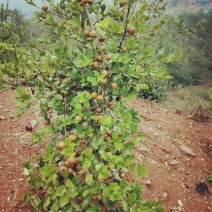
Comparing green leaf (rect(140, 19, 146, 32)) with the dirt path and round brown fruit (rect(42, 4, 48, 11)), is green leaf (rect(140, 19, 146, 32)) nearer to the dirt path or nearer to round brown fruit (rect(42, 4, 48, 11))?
round brown fruit (rect(42, 4, 48, 11))

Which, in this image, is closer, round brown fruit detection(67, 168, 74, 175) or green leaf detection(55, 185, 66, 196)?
green leaf detection(55, 185, 66, 196)

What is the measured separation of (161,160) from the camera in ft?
11.8

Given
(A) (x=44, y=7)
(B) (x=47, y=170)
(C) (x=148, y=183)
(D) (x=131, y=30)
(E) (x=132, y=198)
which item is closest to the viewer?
(B) (x=47, y=170)

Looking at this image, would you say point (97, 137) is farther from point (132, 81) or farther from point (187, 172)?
point (187, 172)

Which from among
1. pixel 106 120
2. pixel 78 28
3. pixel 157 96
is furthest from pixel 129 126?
pixel 157 96

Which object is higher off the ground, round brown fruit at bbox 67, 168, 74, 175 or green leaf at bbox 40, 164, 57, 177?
green leaf at bbox 40, 164, 57, 177

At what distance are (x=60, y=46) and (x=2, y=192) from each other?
161 centimetres

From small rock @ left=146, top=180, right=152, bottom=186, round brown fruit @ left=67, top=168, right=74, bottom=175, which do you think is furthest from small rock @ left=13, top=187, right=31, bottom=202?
small rock @ left=146, top=180, right=152, bottom=186

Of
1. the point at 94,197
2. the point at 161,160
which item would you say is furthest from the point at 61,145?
the point at 161,160

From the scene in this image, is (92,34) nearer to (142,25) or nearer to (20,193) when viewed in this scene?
(142,25)

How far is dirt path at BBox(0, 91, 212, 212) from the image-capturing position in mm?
2520

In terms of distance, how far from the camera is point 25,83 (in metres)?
1.54

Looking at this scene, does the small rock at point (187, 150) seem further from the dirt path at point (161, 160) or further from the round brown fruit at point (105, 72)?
the round brown fruit at point (105, 72)

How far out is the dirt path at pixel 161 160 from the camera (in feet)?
8.27
